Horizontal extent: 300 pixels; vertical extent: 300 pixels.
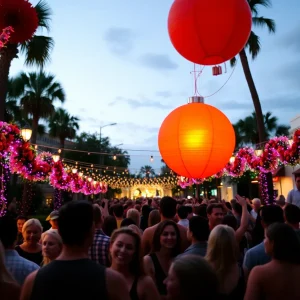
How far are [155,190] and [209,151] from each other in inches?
2948

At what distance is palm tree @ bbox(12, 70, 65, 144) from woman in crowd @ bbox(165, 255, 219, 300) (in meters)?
19.5

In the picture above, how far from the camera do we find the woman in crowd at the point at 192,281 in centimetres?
167

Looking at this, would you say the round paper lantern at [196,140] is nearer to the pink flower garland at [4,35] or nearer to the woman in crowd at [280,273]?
the woman in crowd at [280,273]

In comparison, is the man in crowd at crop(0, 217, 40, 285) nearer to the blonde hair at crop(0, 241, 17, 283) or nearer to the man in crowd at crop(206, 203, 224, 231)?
the blonde hair at crop(0, 241, 17, 283)

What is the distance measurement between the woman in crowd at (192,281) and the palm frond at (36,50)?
41.3 feet

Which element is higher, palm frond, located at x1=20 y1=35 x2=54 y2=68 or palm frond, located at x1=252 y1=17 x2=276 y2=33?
palm frond, located at x1=252 y1=17 x2=276 y2=33

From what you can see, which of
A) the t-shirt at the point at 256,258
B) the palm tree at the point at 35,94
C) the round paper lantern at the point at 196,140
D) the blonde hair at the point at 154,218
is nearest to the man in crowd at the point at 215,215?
the round paper lantern at the point at 196,140

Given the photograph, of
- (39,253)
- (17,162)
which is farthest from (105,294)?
(17,162)

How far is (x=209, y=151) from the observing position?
5520 millimetres

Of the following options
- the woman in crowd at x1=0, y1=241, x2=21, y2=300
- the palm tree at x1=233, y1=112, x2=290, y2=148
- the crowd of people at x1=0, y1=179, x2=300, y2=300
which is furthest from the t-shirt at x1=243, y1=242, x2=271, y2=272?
the palm tree at x1=233, y1=112, x2=290, y2=148

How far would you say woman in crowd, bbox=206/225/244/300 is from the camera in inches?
115

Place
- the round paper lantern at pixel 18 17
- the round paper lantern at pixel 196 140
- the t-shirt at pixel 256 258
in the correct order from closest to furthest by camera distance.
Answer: the t-shirt at pixel 256 258
the round paper lantern at pixel 196 140
the round paper lantern at pixel 18 17

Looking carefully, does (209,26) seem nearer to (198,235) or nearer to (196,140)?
(196,140)

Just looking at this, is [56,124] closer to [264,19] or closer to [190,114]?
[264,19]
